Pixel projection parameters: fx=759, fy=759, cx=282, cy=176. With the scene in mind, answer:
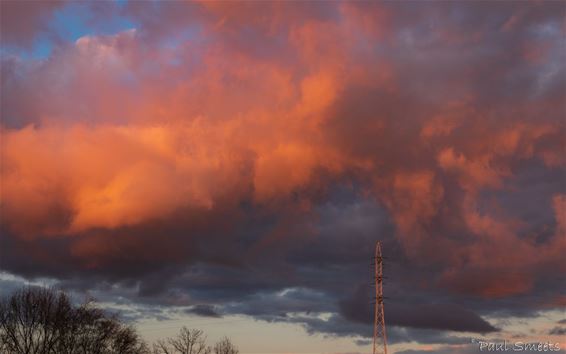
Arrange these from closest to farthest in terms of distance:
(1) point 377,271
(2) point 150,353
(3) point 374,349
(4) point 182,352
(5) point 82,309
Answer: (3) point 374,349
(1) point 377,271
(5) point 82,309
(2) point 150,353
(4) point 182,352

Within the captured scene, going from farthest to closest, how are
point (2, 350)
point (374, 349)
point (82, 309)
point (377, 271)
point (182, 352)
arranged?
1. point (182, 352)
2. point (82, 309)
3. point (2, 350)
4. point (377, 271)
5. point (374, 349)

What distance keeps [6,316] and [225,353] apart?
210ft

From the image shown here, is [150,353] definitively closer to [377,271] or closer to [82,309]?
[82,309]

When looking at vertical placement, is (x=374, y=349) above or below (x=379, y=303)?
below

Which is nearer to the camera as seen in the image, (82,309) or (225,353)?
(82,309)

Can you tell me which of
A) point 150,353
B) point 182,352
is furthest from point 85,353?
point 182,352

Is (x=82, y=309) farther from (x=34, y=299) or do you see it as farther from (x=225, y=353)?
(x=225, y=353)

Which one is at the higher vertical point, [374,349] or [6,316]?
[6,316]

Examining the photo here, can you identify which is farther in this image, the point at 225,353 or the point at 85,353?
the point at 225,353

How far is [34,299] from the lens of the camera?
127 metres

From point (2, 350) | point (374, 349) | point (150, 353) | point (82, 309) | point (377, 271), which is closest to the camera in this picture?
point (374, 349)

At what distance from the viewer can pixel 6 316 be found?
126 m

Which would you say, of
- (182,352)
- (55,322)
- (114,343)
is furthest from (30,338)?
(182,352)

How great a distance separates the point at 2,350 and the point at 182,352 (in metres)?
55.1
